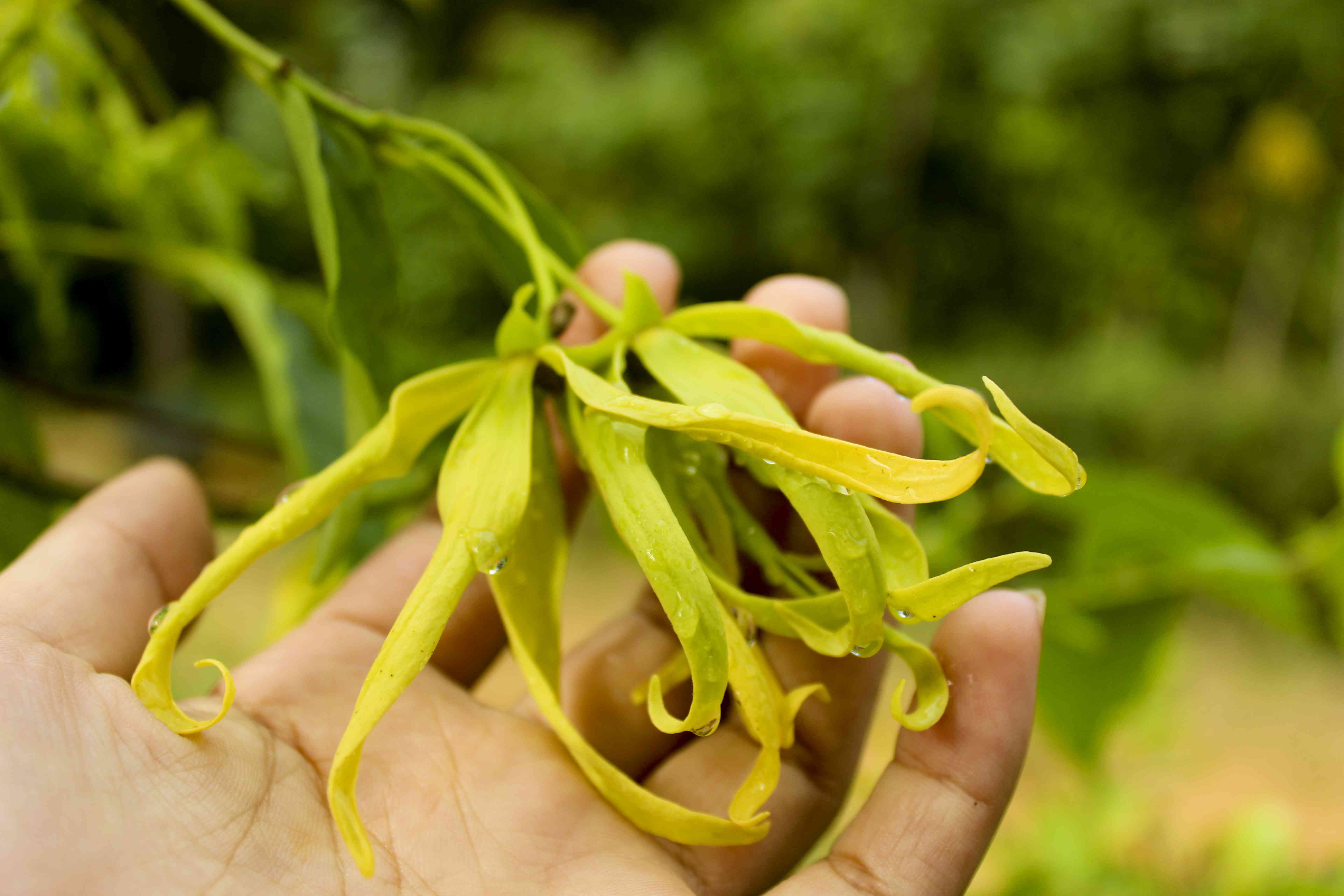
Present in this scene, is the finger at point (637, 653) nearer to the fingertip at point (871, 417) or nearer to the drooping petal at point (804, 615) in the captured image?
the fingertip at point (871, 417)

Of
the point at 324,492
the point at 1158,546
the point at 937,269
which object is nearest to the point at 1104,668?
the point at 1158,546

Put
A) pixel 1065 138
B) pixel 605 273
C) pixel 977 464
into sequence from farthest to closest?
pixel 1065 138, pixel 605 273, pixel 977 464

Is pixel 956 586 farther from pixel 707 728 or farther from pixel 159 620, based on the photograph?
pixel 159 620

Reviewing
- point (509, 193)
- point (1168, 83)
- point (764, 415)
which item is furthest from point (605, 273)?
point (1168, 83)

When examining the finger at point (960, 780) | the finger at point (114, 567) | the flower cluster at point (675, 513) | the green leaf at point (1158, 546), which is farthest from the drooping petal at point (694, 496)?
the green leaf at point (1158, 546)

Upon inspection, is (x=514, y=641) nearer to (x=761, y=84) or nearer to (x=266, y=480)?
(x=266, y=480)

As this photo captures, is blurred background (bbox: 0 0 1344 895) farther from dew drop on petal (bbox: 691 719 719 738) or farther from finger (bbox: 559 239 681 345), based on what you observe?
dew drop on petal (bbox: 691 719 719 738)

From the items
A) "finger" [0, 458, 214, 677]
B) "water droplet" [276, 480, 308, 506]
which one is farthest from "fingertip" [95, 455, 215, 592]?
"water droplet" [276, 480, 308, 506]
